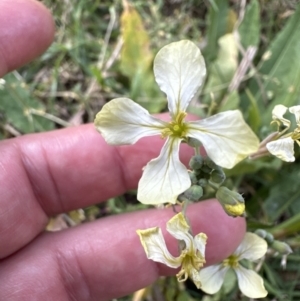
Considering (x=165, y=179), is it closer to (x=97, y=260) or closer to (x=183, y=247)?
(x=183, y=247)

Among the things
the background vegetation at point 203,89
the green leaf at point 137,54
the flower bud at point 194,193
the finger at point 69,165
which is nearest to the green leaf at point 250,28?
the background vegetation at point 203,89

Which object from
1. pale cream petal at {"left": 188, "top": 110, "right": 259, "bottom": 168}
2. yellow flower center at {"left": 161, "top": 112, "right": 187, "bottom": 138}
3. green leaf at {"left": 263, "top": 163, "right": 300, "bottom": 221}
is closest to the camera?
pale cream petal at {"left": 188, "top": 110, "right": 259, "bottom": 168}

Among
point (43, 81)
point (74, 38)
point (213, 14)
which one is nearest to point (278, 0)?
→ point (213, 14)

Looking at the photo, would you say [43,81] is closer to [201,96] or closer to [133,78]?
[133,78]

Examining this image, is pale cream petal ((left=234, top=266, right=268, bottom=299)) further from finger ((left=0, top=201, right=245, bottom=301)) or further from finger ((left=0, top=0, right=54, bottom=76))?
finger ((left=0, top=0, right=54, bottom=76))

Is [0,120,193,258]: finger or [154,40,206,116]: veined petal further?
[0,120,193,258]: finger

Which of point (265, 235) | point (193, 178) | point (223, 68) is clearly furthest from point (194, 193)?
point (223, 68)

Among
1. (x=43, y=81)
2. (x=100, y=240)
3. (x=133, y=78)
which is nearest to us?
(x=100, y=240)

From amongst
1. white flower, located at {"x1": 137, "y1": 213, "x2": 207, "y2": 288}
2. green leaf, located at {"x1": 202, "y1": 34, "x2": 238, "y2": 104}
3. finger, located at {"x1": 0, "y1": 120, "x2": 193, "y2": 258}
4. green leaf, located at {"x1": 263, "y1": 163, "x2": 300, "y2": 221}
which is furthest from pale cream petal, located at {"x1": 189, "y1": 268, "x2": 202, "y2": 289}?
green leaf, located at {"x1": 202, "y1": 34, "x2": 238, "y2": 104}
